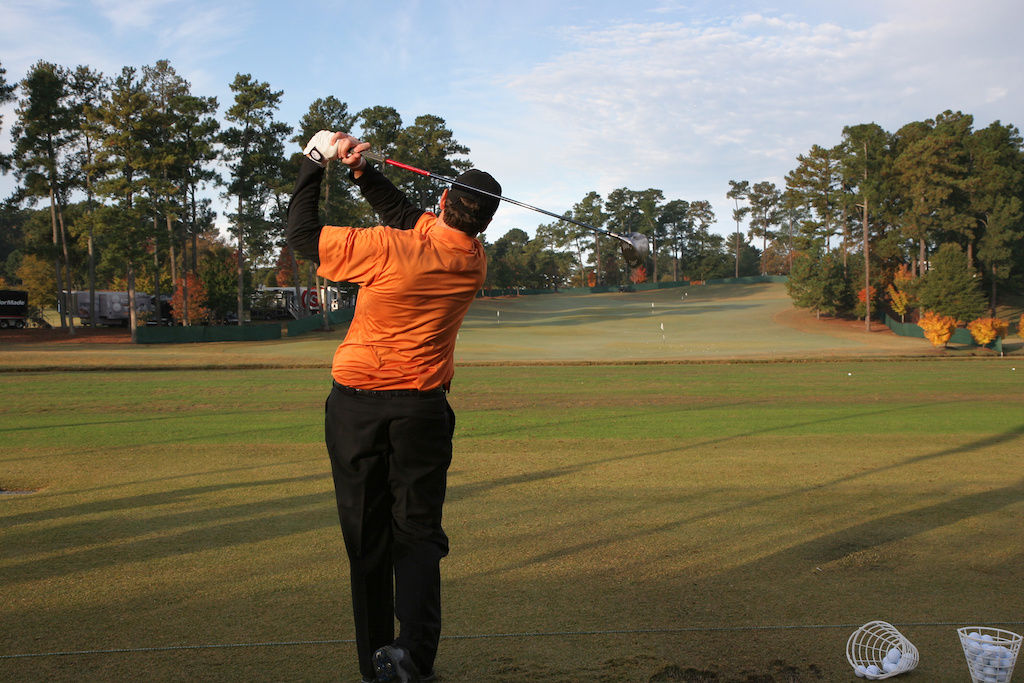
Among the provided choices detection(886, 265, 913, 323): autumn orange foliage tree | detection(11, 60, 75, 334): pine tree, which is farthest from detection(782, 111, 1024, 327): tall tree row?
A: detection(11, 60, 75, 334): pine tree

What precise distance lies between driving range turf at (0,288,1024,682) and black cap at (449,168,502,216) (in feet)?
7.73

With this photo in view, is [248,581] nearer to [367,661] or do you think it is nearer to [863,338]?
[367,661]

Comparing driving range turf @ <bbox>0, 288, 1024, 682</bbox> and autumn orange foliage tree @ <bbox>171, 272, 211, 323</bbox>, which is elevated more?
autumn orange foliage tree @ <bbox>171, 272, 211, 323</bbox>

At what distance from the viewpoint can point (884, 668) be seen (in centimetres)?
379

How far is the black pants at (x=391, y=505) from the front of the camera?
3760 millimetres

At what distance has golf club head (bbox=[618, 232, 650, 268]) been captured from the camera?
6.15 metres

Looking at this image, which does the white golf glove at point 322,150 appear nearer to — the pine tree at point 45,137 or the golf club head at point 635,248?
the golf club head at point 635,248

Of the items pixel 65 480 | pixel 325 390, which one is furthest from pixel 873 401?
pixel 65 480

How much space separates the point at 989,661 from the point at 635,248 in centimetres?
363

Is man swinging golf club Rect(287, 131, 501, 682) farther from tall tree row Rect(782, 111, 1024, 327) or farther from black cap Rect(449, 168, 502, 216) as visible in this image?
tall tree row Rect(782, 111, 1024, 327)

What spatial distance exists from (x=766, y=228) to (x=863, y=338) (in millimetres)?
110827

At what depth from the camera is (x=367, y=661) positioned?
3.85 meters

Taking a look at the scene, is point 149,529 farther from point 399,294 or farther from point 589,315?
point 589,315

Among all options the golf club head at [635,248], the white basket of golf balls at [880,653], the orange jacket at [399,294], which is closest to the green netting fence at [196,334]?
the golf club head at [635,248]
